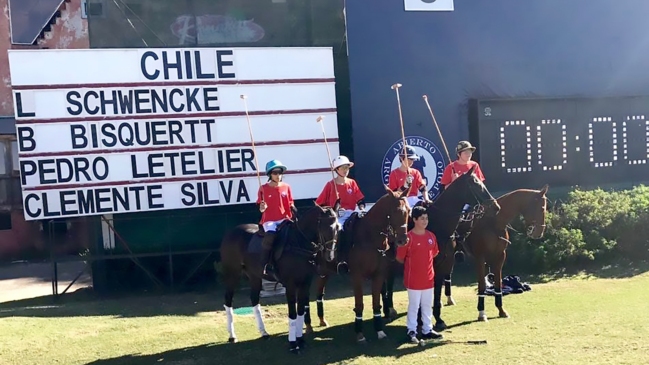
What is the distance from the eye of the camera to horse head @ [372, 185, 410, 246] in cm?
699

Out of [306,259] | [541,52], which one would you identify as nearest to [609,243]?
[541,52]

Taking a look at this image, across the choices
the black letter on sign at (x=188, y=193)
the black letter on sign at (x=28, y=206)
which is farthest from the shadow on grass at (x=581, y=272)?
the black letter on sign at (x=28, y=206)

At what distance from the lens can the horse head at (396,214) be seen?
6992 millimetres

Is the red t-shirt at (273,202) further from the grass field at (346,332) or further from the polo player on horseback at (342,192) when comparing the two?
the grass field at (346,332)

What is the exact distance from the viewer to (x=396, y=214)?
7066 mm

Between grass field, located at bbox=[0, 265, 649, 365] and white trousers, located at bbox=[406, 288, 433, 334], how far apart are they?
0.92ft

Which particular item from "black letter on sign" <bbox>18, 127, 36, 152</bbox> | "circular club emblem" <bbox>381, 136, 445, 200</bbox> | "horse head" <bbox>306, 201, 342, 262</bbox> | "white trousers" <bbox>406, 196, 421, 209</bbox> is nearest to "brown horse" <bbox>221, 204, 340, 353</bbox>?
"horse head" <bbox>306, 201, 342, 262</bbox>

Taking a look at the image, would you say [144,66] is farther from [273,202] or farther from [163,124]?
[273,202]

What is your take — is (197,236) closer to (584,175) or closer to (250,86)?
(250,86)

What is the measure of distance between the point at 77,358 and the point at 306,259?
3137mm

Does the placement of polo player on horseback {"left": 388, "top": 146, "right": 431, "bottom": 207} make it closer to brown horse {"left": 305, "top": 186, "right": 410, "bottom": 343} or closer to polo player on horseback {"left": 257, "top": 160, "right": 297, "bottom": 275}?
brown horse {"left": 305, "top": 186, "right": 410, "bottom": 343}

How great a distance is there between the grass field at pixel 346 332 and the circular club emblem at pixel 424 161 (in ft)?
8.69

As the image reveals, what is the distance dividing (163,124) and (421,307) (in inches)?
250

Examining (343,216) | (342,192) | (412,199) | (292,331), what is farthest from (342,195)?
(292,331)
